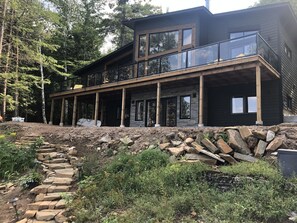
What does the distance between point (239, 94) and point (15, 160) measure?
10507mm

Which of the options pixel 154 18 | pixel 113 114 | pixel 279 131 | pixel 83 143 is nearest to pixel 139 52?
pixel 154 18

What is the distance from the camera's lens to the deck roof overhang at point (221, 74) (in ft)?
35.3

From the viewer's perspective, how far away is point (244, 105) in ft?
43.3

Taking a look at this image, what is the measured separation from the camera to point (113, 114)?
66.4 ft

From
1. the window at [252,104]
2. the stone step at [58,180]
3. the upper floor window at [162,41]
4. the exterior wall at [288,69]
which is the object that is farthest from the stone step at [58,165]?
the exterior wall at [288,69]

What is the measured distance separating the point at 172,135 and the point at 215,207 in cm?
413

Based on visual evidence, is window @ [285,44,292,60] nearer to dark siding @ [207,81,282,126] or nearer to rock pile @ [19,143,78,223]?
dark siding @ [207,81,282,126]

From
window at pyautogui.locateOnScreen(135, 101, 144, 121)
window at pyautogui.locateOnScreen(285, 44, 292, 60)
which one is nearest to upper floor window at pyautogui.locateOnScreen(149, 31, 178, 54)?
window at pyautogui.locateOnScreen(135, 101, 144, 121)

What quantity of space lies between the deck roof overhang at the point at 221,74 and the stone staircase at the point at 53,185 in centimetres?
599

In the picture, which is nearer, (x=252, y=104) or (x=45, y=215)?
(x=45, y=215)

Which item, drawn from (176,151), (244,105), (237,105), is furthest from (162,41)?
(176,151)

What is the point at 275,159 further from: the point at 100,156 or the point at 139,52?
the point at 139,52

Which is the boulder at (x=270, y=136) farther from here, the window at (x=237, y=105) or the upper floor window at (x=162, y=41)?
the upper floor window at (x=162, y=41)

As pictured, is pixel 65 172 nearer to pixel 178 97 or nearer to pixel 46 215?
pixel 46 215
